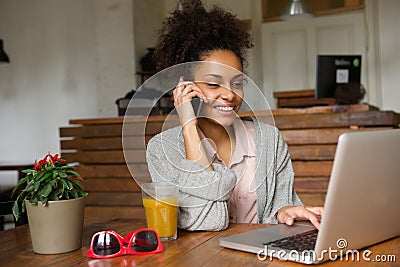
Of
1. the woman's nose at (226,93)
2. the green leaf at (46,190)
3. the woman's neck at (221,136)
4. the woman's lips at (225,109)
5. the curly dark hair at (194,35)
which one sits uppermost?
the curly dark hair at (194,35)

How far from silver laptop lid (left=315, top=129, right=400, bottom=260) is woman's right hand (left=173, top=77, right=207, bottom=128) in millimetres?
490

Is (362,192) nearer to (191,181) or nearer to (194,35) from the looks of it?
(191,181)

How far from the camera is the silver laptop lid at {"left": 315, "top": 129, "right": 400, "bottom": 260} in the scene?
823 mm

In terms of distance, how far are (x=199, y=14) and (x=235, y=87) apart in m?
0.26

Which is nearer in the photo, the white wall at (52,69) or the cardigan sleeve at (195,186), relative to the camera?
the cardigan sleeve at (195,186)

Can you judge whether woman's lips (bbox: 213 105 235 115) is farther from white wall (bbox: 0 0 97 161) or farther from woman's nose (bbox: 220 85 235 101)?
white wall (bbox: 0 0 97 161)

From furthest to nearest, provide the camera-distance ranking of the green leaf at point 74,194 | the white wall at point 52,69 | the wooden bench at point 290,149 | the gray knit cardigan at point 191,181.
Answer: the white wall at point 52,69 < the wooden bench at point 290,149 < the gray knit cardigan at point 191,181 < the green leaf at point 74,194

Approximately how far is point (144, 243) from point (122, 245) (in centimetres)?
5

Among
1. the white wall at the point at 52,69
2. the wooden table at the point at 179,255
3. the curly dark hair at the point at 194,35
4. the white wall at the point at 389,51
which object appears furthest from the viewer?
the white wall at the point at 389,51

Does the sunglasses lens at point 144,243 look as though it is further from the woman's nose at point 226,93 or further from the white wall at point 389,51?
the white wall at point 389,51

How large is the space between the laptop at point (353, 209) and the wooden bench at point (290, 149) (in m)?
1.44

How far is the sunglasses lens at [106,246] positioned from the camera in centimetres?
101

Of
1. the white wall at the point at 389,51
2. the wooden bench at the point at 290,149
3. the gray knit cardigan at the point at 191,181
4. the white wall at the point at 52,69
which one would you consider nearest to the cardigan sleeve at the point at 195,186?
the gray knit cardigan at the point at 191,181

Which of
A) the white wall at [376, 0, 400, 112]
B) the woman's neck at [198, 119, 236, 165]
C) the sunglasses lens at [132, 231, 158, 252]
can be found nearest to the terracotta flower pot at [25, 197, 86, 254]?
the sunglasses lens at [132, 231, 158, 252]
